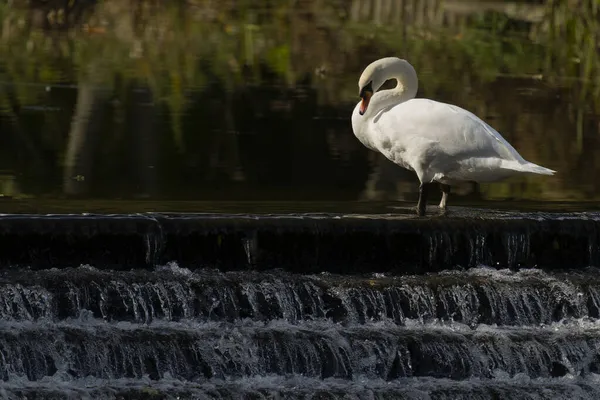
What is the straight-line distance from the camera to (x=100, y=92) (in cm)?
1758

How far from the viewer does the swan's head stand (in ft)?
35.7

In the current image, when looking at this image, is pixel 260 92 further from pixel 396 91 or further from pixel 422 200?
pixel 422 200

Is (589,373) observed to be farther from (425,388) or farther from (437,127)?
(437,127)

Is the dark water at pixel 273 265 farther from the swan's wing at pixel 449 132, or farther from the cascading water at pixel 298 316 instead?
the swan's wing at pixel 449 132

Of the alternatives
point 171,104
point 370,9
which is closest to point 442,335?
point 171,104

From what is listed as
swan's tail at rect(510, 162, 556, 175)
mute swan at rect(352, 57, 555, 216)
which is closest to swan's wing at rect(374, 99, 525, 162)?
mute swan at rect(352, 57, 555, 216)

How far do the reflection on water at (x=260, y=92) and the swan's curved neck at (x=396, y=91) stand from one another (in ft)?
4.21

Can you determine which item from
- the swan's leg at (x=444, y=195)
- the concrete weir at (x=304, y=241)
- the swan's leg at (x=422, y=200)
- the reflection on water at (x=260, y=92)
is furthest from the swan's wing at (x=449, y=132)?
the reflection on water at (x=260, y=92)

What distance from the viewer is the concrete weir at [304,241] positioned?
32.6ft

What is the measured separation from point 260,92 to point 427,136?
785 cm

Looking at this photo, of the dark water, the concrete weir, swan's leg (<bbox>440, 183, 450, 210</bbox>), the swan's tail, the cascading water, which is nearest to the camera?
the cascading water

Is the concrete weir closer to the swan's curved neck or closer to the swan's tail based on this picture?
the swan's tail

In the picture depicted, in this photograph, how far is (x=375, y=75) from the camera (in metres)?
11.0

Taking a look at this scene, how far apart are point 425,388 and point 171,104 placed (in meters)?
8.28
